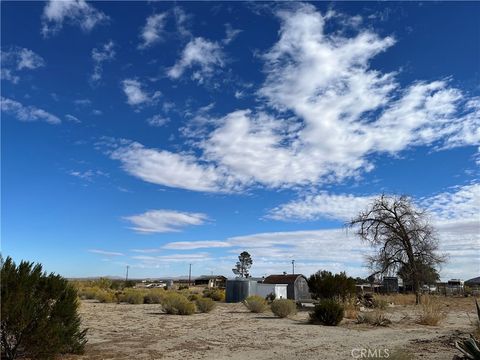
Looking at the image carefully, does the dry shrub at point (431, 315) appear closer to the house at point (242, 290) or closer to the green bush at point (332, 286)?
the green bush at point (332, 286)

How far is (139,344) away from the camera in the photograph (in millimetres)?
14680

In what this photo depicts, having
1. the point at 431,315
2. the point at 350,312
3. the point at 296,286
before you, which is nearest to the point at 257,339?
the point at 431,315

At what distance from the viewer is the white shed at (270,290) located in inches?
1742

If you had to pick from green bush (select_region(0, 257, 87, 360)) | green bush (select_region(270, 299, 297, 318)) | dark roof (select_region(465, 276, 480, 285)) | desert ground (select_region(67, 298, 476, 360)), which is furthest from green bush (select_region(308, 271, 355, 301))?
dark roof (select_region(465, 276, 480, 285))

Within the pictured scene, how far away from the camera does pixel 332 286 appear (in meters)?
32.4

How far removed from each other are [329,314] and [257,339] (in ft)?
19.2

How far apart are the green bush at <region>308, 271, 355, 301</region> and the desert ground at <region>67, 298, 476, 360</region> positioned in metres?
10.0

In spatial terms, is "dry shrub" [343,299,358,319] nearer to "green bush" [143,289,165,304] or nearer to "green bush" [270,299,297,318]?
"green bush" [270,299,297,318]

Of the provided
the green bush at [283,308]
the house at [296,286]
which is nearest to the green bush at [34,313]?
the green bush at [283,308]

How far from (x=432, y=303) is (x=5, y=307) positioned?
18728 mm

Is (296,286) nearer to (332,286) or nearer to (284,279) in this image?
(284,279)

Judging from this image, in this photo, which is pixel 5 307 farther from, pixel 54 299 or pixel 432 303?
pixel 432 303

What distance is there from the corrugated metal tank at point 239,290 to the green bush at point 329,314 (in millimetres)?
21413

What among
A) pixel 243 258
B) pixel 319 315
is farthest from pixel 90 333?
pixel 243 258
